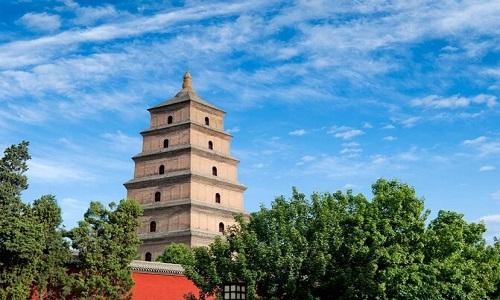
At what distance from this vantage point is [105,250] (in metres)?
23.4

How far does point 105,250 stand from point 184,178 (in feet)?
69.5

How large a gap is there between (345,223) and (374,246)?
1.54 metres

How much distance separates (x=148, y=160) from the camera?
46875mm

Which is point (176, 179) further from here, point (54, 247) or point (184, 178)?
point (54, 247)

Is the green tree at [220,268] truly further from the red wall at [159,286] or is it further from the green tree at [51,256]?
the green tree at [51,256]

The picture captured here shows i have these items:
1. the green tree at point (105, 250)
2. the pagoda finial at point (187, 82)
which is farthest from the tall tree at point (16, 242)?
the pagoda finial at point (187, 82)

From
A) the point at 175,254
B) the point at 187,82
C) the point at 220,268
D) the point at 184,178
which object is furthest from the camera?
the point at 187,82

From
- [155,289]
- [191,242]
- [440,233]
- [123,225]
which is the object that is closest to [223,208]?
[191,242]

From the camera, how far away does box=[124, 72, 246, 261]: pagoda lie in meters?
44.0

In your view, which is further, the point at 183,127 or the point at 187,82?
the point at 187,82

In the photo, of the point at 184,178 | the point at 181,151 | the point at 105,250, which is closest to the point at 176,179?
the point at 184,178

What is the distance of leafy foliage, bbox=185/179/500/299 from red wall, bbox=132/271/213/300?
4.16m

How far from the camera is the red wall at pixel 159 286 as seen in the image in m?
26.2

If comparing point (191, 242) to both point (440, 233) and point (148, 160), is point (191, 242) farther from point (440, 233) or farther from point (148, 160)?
point (440, 233)
